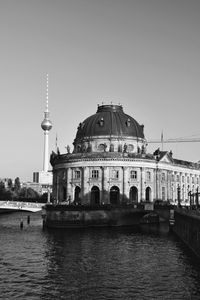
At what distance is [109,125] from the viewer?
128375 mm

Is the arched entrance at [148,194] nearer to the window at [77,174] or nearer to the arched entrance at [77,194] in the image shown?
the arched entrance at [77,194]

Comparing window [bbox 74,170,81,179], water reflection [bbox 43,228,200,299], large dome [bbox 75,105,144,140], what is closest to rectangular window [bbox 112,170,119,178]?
window [bbox 74,170,81,179]

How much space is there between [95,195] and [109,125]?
2191cm

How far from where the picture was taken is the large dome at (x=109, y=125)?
128m

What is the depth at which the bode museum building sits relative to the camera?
117625mm

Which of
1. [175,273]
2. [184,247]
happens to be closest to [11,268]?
[175,273]

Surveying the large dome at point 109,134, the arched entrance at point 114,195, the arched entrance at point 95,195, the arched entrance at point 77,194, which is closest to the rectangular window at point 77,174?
the arched entrance at point 77,194

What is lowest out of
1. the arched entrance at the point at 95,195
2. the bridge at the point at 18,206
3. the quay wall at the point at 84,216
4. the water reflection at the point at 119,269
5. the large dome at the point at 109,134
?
the water reflection at the point at 119,269

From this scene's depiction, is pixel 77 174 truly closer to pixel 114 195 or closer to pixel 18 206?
pixel 114 195

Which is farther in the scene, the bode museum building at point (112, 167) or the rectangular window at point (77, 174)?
the rectangular window at point (77, 174)

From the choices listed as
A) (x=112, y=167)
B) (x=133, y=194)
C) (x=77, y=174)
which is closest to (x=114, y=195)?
(x=133, y=194)

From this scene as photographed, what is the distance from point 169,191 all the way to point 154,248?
6980cm

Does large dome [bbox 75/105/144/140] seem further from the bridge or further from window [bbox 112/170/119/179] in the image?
the bridge

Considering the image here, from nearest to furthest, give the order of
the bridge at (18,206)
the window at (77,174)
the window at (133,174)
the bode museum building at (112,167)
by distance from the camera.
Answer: the bridge at (18,206) → the bode museum building at (112,167) → the window at (133,174) → the window at (77,174)
